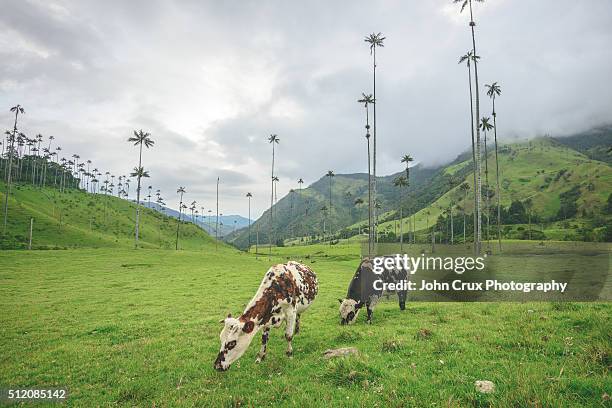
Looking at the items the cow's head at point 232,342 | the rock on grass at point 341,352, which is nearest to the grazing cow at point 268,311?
the cow's head at point 232,342

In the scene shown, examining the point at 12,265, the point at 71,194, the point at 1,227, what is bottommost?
the point at 12,265

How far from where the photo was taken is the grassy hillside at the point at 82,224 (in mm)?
81500

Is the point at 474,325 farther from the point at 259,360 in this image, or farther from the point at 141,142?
the point at 141,142

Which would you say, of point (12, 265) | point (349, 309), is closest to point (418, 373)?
point (349, 309)

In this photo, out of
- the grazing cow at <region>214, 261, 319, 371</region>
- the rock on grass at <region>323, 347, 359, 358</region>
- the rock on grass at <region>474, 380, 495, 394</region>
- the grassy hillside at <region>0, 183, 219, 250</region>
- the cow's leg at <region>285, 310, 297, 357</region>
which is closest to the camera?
the rock on grass at <region>474, 380, 495, 394</region>

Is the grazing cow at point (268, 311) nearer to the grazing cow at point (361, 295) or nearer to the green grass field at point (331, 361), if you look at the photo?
the green grass field at point (331, 361)

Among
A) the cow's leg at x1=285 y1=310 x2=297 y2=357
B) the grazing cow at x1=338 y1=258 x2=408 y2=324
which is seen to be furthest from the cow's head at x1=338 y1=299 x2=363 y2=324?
the cow's leg at x1=285 y1=310 x2=297 y2=357

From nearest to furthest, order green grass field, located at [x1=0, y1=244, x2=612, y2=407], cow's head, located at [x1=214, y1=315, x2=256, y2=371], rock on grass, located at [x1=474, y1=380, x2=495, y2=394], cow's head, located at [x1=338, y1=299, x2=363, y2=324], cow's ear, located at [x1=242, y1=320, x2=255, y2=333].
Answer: rock on grass, located at [x1=474, y1=380, x2=495, y2=394] < green grass field, located at [x1=0, y1=244, x2=612, y2=407] < cow's head, located at [x1=214, y1=315, x2=256, y2=371] < cow's ear, located at [x1=242, y1=320, x2=255, y2=333] < cow's head, located at [x1=338, y1=299, x2=363, y2=324]

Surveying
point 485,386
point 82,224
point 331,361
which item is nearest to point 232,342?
point 331,361

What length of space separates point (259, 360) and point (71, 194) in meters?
173

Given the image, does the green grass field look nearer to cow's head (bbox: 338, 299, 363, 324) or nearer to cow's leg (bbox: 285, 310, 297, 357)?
cow's leg (bbox: 285, 310, 297, 357)

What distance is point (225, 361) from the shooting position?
8898 mm

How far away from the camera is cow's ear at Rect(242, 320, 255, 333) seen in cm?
933

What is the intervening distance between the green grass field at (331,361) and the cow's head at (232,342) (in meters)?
0.56
